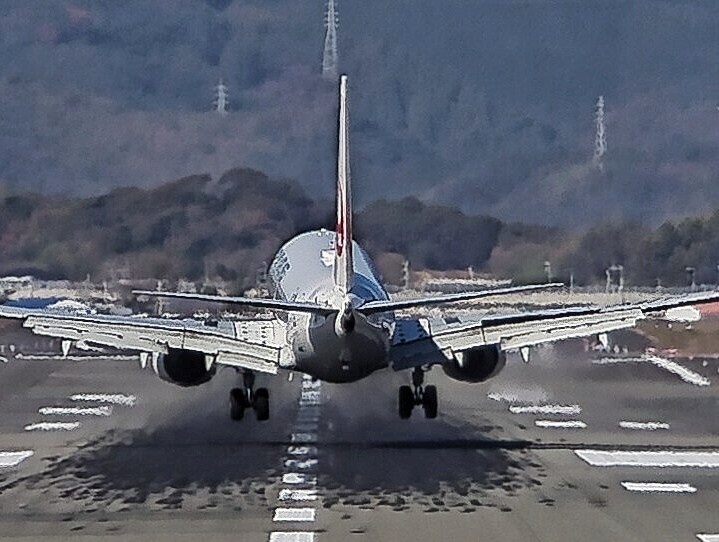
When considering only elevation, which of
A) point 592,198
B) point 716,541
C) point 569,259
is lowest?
point 716,541

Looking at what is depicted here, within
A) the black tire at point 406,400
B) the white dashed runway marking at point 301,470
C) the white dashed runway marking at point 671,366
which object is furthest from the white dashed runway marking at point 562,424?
the white dashed runway marking at point 671,366

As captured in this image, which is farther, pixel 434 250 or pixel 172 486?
pixel 434 250

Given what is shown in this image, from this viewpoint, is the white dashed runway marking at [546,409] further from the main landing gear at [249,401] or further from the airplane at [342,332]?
the main landing gear at [249,401]

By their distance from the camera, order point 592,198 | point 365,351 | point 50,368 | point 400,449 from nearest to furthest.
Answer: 1. point 365,351
2. point 400,449
3. point 50,368
4. point 592,198

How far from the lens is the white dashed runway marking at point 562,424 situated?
134 feet

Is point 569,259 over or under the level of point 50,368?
over

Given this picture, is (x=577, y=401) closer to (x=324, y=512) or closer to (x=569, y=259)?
(x=324, y=512)

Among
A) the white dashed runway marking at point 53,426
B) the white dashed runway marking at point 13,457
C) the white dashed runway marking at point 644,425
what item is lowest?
the white dashed runway marking at point 13,457

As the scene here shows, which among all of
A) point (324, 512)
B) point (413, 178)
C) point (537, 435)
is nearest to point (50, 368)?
point (537, 435)

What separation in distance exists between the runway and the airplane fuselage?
230 cm

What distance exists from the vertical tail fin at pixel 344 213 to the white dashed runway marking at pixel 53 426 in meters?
11.3

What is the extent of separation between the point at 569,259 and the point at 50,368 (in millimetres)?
56299

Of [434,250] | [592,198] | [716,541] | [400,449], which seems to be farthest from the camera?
[592,198]

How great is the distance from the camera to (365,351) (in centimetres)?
3206
